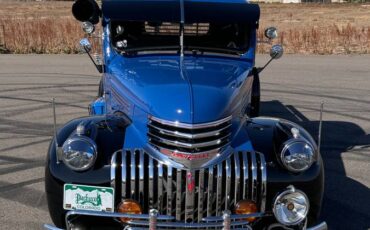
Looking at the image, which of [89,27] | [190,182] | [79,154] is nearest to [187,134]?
[190,182]

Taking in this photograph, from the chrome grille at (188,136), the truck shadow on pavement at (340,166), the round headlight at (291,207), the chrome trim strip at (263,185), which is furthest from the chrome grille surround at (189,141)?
the truck shadow on pavement at (340,166)

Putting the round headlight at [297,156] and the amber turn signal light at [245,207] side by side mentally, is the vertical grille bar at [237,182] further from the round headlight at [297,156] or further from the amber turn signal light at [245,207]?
the round headlight at [297,156]

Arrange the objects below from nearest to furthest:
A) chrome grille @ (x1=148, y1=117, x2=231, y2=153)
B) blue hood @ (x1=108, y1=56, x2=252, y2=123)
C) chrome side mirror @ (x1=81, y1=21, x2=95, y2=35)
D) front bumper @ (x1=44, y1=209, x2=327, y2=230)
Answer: front bumper @ (x1=44, y1=209, x2=327, y2=230)
chrome grille @ (x1=148, y1=117, x2=231, y2=153)
blue hood @ (x1=108, y1=56, x2=252, y2=123)
chrome side mirror @ (x1=81, y1=21, x2=95, y2=35)

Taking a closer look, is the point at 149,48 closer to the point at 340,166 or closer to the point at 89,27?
the point at 89,27

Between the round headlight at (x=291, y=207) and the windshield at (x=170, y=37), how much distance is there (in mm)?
1954

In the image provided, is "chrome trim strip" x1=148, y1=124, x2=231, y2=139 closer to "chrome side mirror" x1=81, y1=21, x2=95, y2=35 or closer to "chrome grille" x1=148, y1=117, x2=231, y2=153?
"chrome grille" x1=148, y1=117, x2=231, y2=153

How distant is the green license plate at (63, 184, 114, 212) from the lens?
3521 mm

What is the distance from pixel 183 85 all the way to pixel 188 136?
495 millimetres

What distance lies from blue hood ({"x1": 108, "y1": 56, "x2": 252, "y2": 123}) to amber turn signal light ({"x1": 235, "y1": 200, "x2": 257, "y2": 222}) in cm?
61

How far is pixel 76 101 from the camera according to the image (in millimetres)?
9469

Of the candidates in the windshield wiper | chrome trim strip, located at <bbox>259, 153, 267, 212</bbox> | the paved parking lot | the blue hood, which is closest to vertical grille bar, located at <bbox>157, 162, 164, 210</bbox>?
the blue hood

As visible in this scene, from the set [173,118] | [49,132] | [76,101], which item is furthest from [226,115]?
[76,101]

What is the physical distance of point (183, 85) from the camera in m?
3.95

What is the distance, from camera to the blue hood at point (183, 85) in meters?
3.73
